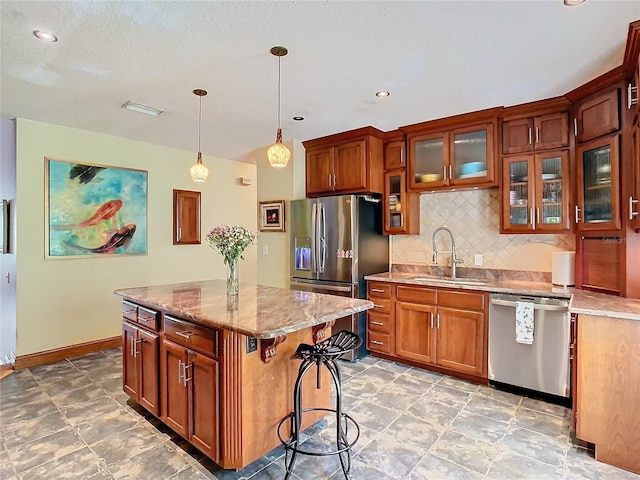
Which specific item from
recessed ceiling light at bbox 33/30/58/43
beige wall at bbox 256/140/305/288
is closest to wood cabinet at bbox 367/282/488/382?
beige wall at bbox 256/140/305/288

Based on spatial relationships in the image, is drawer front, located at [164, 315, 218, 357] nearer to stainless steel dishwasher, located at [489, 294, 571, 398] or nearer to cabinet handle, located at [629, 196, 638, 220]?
stainless steel dishwasher, located at [489, 294, 571, 398]

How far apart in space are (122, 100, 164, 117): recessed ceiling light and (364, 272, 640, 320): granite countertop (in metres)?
2.70

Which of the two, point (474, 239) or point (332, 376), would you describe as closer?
point (332, 376)

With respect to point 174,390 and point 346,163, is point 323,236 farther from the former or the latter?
point 174,390

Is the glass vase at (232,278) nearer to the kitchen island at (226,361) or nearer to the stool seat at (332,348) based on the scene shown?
the kitchen island at (226,361)

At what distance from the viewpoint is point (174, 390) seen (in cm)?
227

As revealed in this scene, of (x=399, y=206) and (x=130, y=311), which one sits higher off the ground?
(x=399, y=206)

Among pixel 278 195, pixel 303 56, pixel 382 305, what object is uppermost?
pixel 303 56

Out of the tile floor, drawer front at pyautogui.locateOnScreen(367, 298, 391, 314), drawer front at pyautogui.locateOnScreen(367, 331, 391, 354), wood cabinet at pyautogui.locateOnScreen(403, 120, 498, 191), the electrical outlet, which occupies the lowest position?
the tile floor

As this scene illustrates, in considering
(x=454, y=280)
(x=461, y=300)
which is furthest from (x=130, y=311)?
(x=454, y=280)

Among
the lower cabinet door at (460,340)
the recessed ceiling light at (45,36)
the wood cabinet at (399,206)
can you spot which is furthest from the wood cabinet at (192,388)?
the wood cabinet at (399,206)

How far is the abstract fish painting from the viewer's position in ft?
12.5

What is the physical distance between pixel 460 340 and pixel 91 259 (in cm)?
407

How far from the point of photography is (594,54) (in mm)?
2318
